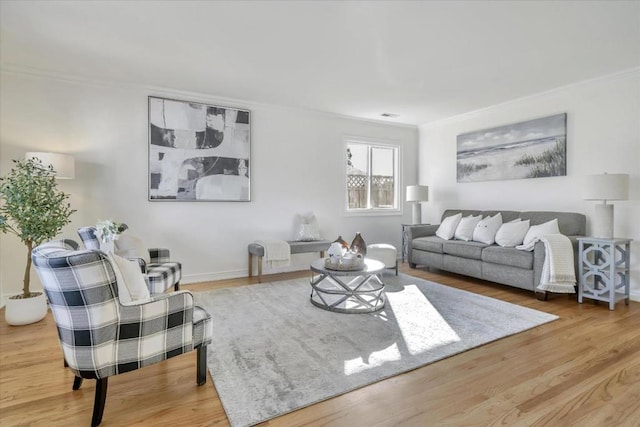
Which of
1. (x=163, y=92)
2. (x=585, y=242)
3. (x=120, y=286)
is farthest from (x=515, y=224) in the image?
(x=163, y=92)

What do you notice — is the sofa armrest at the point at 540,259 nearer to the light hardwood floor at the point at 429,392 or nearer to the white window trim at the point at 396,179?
the light hardwood floor at the point at 429,392

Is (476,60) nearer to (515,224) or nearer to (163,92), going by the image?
(515,224)

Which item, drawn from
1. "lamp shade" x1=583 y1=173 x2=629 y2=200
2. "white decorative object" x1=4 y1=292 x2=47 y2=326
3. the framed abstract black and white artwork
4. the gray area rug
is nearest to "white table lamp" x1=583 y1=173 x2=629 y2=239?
"lamp shade" x1=583 y1=173 x2=629 y2=200

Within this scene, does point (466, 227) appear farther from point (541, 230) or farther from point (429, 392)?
point (429, 392)

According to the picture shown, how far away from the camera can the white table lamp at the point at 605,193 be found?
3279 millimetres

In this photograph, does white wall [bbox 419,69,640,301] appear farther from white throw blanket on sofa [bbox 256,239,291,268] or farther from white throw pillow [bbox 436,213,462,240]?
white throw blanket on sofa [bbox 256,239,291,268]

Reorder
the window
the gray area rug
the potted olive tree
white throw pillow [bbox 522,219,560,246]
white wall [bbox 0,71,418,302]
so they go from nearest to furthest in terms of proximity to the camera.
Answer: the gray area rug → the potted olive tree → white wall [bbox 0,71,418,302] → white throw pillow [bbox 522,219,560,246] → the window

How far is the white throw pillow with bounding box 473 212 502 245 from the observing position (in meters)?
4.36

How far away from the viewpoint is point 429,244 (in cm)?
493

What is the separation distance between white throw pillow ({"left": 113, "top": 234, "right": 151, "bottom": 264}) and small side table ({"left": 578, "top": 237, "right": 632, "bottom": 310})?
14.7 ft

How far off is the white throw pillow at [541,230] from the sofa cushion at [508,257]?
0.19 metres

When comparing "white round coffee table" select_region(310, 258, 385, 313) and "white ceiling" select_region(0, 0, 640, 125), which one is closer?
"white ceiling" select_region(0, 0, 640, 125)

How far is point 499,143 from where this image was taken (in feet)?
16.1

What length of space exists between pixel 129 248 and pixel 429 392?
285 centimetres
